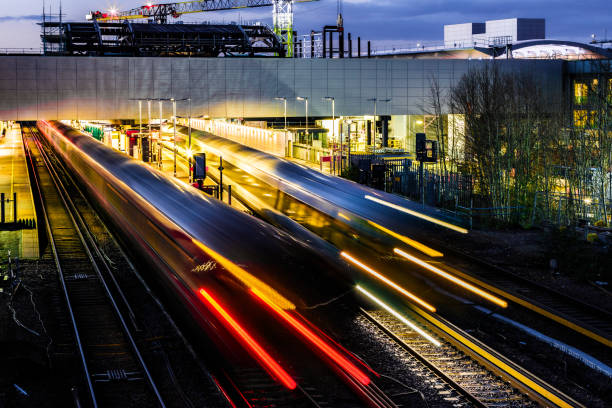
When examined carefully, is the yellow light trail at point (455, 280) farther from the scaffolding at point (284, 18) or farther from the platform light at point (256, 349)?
the scaffolding at point (284, 18)

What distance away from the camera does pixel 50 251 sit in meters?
26.6

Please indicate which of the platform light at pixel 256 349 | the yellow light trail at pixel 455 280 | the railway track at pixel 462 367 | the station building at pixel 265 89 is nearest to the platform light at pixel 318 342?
the platform light at pixel 256 349

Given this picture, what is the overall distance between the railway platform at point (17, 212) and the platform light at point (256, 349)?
1544cm

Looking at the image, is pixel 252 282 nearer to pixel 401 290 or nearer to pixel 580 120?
pixel 401 290

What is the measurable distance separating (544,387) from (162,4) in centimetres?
14624

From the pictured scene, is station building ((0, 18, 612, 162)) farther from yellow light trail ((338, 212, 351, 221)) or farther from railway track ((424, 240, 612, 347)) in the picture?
railway track ((424, 240, 612, 347))

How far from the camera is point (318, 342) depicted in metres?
12.5

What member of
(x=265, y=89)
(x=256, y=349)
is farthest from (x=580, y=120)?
(x=265, y=89)

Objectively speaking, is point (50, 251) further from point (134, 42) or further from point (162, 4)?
point (162, 4)

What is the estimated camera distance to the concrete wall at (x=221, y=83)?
194 ft

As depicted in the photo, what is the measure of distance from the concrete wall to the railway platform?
6448 mm

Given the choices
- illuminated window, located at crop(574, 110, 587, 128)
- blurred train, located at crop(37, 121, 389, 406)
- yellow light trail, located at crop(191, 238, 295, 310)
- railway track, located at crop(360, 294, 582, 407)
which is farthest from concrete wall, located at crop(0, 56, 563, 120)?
yellow light trail, located at crop(191, 238, 295, 310)

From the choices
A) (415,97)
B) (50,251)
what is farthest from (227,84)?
(50,251)

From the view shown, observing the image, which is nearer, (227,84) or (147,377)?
(147,377)
